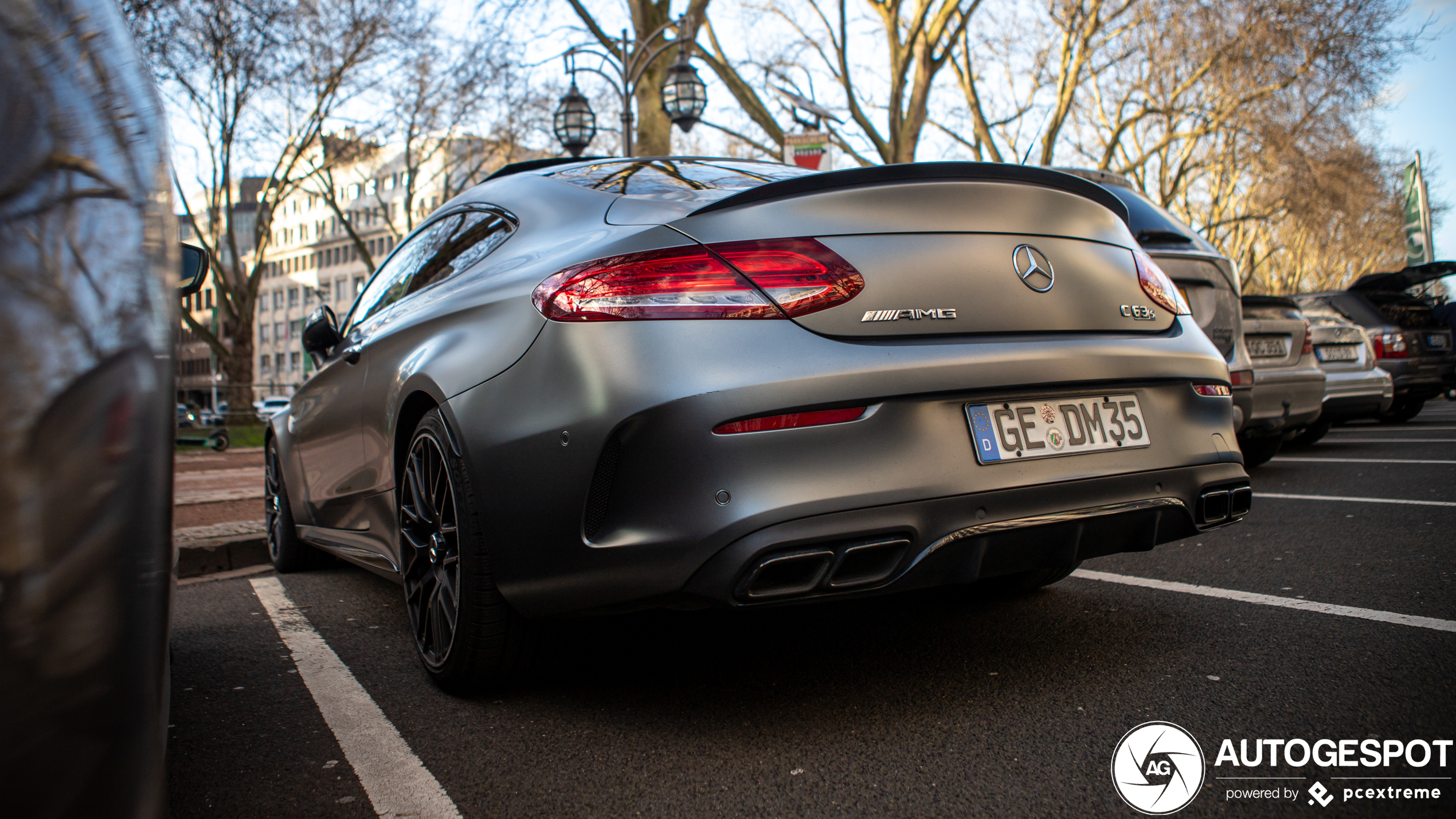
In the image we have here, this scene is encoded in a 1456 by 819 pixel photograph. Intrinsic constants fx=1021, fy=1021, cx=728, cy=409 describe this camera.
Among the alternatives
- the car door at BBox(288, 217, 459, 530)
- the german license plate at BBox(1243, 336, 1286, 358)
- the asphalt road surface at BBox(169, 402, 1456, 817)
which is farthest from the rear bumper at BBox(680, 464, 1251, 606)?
the german license plate at BBox(1243, 336, 1286, 358)

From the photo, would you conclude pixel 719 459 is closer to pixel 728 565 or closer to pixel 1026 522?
pixel 728 565

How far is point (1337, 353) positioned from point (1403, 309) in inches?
148

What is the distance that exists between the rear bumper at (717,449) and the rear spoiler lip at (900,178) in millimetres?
354

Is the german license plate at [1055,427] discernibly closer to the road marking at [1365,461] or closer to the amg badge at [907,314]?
the amg badge at [907,314]

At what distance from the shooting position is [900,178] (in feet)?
7.70

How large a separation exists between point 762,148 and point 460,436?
24025 mm

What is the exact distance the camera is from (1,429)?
0.86m

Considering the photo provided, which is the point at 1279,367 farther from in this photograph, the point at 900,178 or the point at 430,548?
the point at 430,548

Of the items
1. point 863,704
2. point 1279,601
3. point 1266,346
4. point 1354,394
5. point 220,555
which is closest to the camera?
point 863,704

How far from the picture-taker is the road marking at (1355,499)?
5137mm

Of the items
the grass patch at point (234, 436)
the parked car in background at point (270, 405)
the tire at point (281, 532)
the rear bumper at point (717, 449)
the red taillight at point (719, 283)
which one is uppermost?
the red taillight at point (719, 283)

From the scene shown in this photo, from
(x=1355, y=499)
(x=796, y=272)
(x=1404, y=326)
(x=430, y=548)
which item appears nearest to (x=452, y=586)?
(x=430, y=548)

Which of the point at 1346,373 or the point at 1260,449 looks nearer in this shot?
the point at 1260,449

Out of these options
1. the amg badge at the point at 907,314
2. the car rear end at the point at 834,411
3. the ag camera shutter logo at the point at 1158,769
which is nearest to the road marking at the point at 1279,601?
the car rear end at the point at 834,411
